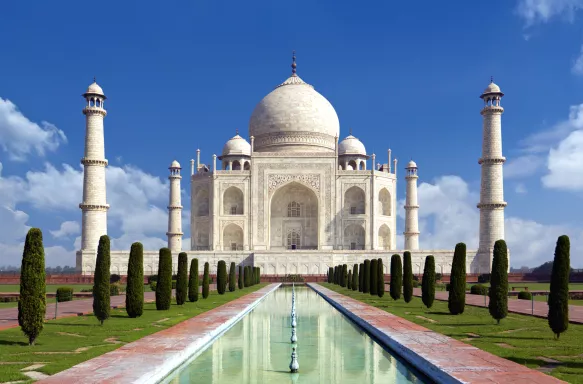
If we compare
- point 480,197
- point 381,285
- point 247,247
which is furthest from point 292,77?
point 381,285

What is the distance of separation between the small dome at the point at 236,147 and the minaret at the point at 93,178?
10.3 metres

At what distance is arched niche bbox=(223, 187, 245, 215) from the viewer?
36.4m

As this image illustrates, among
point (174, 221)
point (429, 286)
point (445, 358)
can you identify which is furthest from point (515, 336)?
point (174, 221)

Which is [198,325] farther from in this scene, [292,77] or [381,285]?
[292,77]

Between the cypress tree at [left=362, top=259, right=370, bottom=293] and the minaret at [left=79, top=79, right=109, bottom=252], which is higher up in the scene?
the minaret at [left=79, top=79, right=109, bottom=252]

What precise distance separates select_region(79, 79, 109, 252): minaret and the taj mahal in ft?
0.16

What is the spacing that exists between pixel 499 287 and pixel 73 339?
6.75 m

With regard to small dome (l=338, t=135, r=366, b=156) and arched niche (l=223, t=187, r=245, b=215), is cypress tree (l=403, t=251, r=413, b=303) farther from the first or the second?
small dome (l=338, t=135, r=366, b=156)

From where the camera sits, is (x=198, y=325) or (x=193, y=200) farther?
(x=193, y=200)

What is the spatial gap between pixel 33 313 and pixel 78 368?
7.44 feet

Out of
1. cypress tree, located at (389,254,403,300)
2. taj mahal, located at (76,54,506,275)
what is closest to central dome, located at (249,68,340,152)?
taj mahal, located at (76,54,506,275)

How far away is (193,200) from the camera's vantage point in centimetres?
3734

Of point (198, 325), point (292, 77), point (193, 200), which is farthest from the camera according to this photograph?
point (292, 77)

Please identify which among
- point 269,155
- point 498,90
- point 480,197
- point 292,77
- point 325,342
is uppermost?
point 292,77
